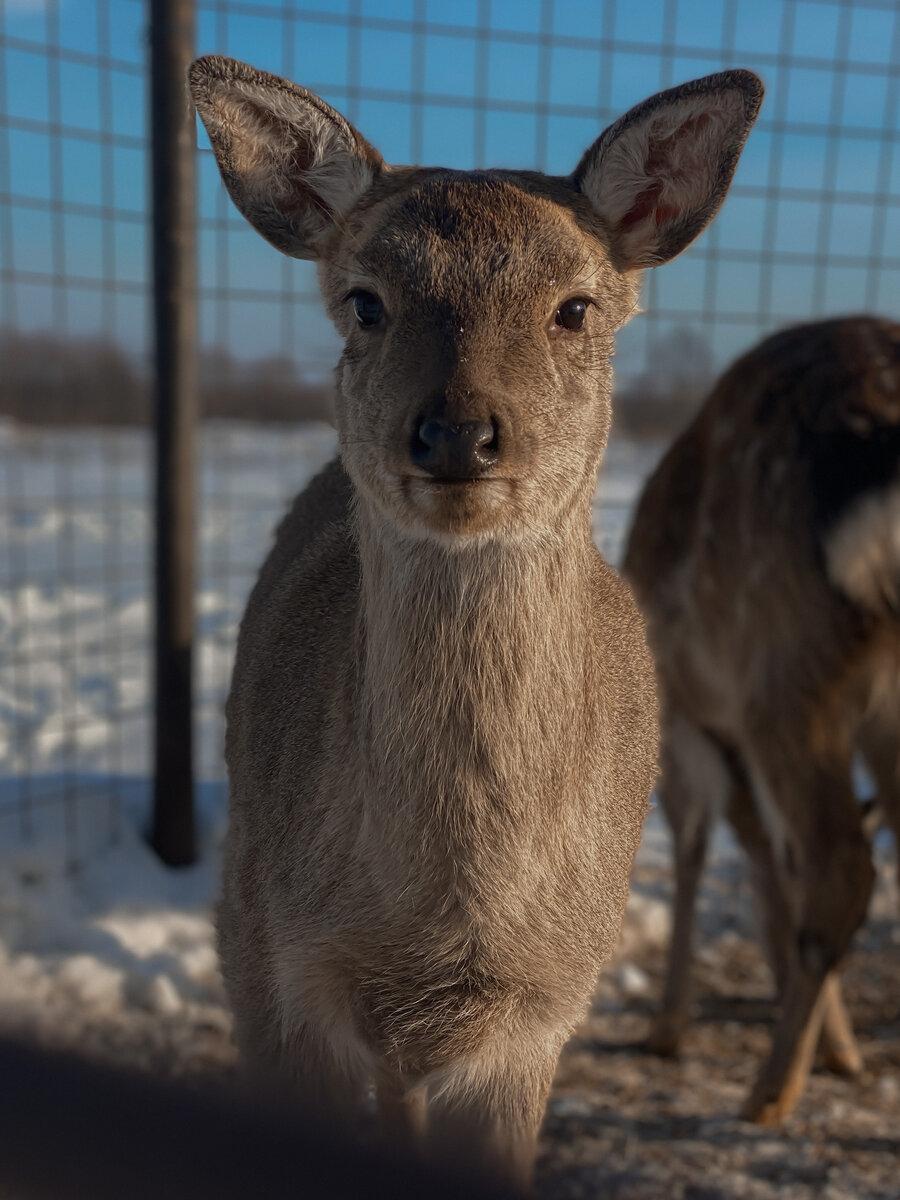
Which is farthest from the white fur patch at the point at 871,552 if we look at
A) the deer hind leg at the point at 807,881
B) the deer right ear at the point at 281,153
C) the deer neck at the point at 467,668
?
the deer right ear at the point at 281,153

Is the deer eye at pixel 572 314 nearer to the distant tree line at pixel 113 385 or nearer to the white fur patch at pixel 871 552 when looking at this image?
the distant tree line at pixel 113 385

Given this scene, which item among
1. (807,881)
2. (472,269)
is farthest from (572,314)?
(807,881)

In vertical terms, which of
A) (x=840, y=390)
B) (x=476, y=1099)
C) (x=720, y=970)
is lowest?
(x=720, y=970)

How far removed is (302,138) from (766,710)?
2.05m

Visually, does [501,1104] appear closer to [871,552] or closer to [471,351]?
[471,351]

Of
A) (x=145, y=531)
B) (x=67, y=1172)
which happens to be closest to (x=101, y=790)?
(x=67, y=1172)

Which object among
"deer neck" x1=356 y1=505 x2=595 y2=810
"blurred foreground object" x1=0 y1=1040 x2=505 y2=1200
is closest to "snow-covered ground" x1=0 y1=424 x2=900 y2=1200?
"deer neck" x1=356 y1=505 x2=595 y2=810

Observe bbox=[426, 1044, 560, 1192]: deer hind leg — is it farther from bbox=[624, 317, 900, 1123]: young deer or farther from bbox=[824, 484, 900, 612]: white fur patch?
bbox=[824, 484, 900, 612]: white fur patch

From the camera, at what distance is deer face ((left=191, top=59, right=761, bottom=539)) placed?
1652 mm

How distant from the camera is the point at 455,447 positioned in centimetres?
156

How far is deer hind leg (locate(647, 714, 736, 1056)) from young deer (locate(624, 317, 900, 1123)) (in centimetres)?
1

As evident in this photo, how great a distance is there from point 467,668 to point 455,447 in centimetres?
46

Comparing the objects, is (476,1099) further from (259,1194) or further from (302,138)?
(302,138)

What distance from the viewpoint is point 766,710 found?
3215mm
